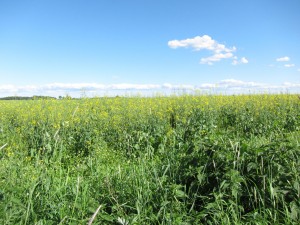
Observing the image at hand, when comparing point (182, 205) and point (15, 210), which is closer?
point (15, 210)

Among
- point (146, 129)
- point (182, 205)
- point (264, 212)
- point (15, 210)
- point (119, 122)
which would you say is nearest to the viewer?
point (15, 210)

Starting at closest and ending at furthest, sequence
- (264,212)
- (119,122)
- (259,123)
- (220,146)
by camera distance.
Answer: (264,212) < (220,146) < (119,122) < (259,123)

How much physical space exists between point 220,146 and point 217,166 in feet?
0.84

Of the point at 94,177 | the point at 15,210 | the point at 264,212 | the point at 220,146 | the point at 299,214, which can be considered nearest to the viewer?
the point at 15,210

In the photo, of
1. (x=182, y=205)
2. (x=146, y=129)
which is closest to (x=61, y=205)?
(x=182, y=205)

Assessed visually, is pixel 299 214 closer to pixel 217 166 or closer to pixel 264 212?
pixel 264 212

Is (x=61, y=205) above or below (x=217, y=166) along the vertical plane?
below

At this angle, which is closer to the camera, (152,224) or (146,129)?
(152,224)

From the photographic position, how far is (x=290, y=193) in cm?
273

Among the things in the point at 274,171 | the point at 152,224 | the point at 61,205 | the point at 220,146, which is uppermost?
the point at 220,146

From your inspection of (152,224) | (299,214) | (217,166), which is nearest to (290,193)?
(299,214)

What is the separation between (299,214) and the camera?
8.29ft

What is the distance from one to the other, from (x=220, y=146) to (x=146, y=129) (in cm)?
390

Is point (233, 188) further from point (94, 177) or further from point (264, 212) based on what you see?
point (94, 177)
